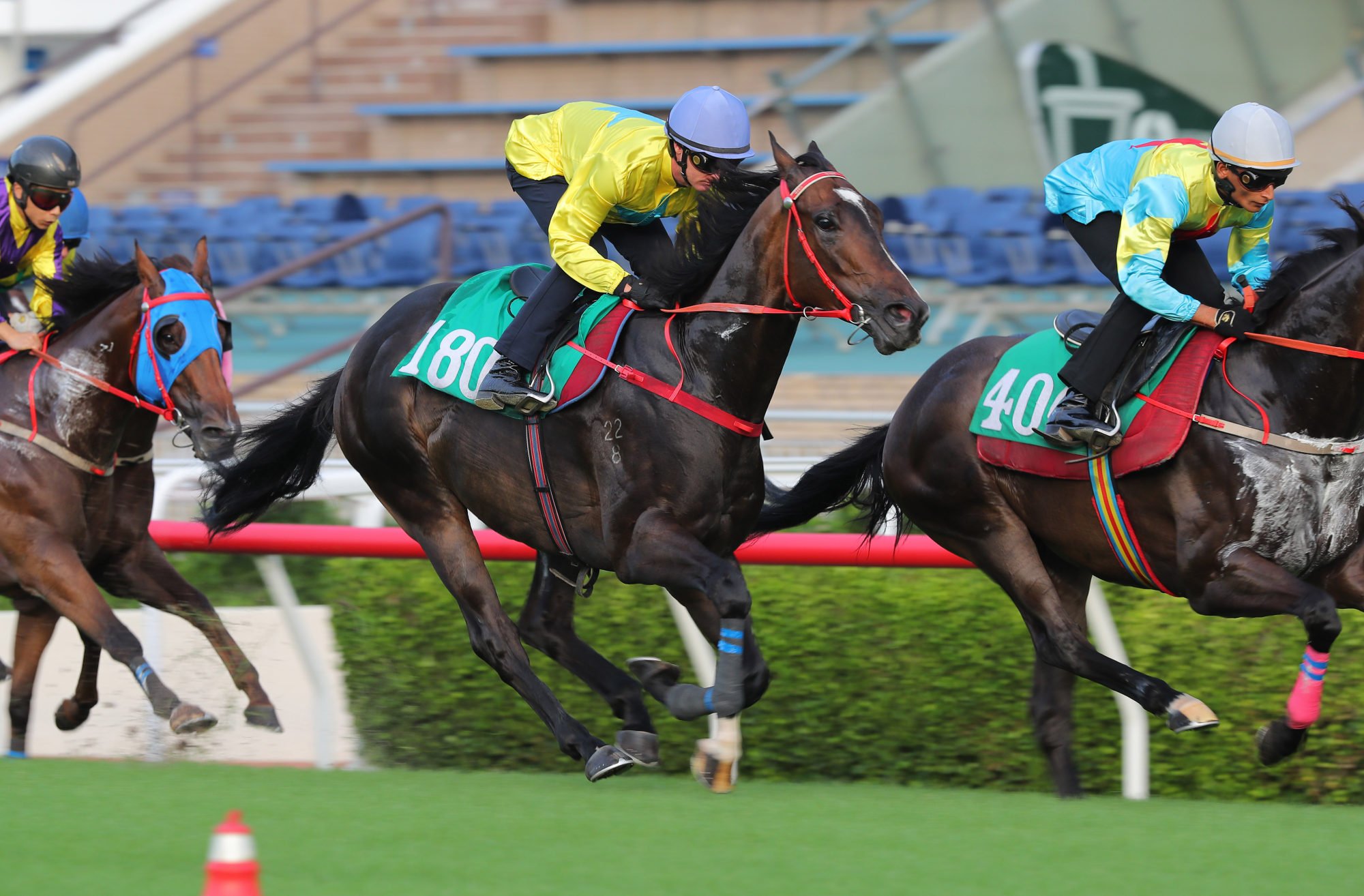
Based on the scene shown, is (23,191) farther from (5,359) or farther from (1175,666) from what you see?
(1175,666)

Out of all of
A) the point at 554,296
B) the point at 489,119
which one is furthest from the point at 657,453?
the point at 489,119

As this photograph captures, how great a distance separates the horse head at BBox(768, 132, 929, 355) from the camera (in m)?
3.80

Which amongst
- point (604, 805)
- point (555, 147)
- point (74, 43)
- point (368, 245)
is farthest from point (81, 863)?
point (74, 43)

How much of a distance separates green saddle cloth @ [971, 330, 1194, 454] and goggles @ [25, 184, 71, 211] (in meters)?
2.68

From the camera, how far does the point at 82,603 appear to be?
15.5 feet

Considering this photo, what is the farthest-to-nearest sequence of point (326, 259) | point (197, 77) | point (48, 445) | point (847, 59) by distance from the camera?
point (197, 77) → point (847, 59) → point (326, 259) → point (48, 445)

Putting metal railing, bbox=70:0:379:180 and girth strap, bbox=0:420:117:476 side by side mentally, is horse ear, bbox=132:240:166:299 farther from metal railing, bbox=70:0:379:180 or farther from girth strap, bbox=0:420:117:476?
metal railing, bbox=70:0:379:180

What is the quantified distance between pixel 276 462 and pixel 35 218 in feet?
3.27

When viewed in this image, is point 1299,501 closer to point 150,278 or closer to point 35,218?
point 150,278

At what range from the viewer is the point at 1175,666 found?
4461 millimetres

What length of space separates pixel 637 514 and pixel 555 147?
3.60ft

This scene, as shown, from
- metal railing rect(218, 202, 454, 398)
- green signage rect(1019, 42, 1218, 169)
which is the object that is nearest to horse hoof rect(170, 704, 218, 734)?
metal railing rect(218, 202, 454, 398)

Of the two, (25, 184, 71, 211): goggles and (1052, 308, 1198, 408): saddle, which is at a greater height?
(25, 184, 71, 211): goggles

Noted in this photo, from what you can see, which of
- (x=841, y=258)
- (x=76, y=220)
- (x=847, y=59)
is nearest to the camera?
(x=841, y=258)
